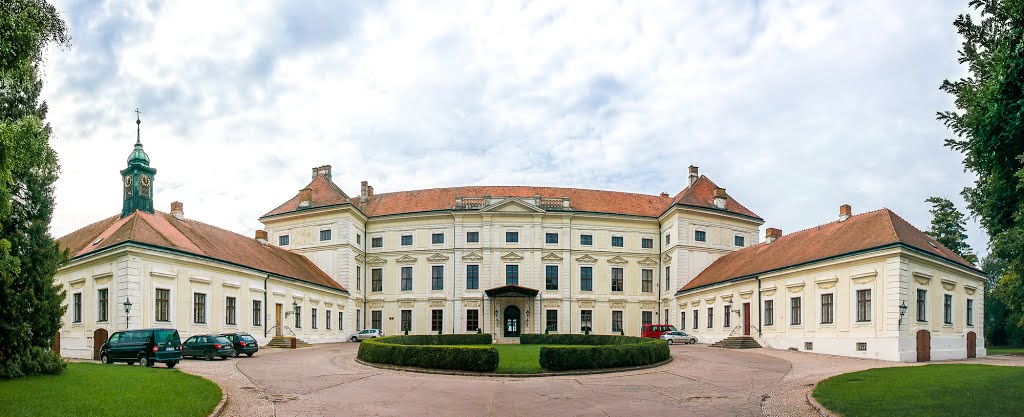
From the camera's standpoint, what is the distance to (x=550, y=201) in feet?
182

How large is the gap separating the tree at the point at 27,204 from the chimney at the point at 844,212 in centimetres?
3564

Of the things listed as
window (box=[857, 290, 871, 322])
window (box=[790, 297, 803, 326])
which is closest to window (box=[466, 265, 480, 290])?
window (box=[790, 297, 803, 326])

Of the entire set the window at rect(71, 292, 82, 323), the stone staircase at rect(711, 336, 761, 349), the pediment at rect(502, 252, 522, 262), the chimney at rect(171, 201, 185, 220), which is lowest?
the stone staircase at rect(711, 336, 761, 349)

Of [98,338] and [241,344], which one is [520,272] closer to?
[241,344]

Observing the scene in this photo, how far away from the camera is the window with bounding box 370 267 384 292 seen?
5591 centimetres

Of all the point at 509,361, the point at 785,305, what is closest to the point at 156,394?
the point at 509,361

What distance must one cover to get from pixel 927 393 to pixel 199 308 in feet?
97.8

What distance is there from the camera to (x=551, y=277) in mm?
54625

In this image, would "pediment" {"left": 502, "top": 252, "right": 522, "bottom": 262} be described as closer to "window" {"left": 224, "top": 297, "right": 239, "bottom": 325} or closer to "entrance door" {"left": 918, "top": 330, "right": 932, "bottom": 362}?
"window" {"left": 224, "top": 297, "right": 239, "bottom": 325}

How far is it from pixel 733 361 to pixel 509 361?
29.8 ft

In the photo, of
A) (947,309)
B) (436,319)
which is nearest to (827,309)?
(947,309)

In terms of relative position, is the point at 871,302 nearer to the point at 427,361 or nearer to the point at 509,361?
the point at 509,361

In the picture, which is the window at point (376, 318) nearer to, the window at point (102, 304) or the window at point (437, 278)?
the window at point (437, 278)

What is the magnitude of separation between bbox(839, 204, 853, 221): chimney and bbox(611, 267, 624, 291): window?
1974 centimetres
